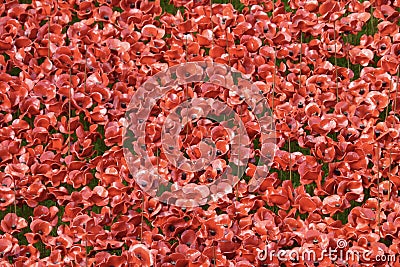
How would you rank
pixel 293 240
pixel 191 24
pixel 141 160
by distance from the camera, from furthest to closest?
1. pixel 191 24
2. pixel 141 160
3. pixel 293 240

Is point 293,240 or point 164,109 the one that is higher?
point 164,109

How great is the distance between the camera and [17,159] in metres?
2.27

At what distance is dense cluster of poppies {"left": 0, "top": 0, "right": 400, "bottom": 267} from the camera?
2.06m

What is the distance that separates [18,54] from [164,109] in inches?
26.1

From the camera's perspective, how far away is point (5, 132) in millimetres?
2324

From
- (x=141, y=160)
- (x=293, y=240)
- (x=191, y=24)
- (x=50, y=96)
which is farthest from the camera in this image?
(x=191, y=24)

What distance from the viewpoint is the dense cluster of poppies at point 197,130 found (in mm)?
2057

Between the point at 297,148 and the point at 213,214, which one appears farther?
the point at 297,148

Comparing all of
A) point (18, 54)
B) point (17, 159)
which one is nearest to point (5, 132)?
point (17, 159)

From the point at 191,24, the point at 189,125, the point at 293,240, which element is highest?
the point at 191,24

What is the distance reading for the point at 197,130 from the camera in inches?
90.6

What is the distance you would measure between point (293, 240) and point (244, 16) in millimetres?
1048

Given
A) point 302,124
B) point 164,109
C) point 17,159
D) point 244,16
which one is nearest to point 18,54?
point 17,159

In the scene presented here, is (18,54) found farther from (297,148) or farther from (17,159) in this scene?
(297,148)
